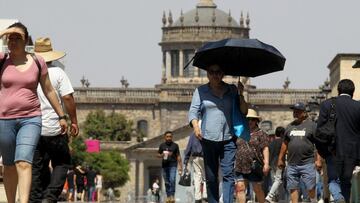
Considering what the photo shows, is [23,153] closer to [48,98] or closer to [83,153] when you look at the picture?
[48,98]

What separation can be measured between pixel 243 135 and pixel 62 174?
237cm

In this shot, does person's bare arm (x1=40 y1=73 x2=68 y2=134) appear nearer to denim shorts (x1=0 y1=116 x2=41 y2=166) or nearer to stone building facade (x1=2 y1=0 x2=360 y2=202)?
denim shorts (x1=0 y1=116 x2=41 y2=166)

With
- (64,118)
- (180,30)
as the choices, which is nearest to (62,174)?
(64,118)

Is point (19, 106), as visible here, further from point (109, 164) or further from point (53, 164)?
point (109, 164)

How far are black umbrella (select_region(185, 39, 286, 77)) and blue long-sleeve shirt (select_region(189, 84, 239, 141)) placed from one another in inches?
23.1

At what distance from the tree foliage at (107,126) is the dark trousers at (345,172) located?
11164 cm

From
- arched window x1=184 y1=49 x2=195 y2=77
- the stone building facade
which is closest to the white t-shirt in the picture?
the stone building facade

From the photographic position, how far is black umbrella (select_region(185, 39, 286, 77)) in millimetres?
19812

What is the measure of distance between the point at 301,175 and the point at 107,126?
361 ft

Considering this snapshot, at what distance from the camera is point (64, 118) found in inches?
687

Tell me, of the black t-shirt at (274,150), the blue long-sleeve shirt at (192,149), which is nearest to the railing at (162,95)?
the black t-shirt at (274,150)

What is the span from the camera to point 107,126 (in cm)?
13338

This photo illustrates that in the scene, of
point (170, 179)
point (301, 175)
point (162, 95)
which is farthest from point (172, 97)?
point (301, 175)

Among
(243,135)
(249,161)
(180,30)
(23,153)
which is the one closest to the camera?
(23,153)
